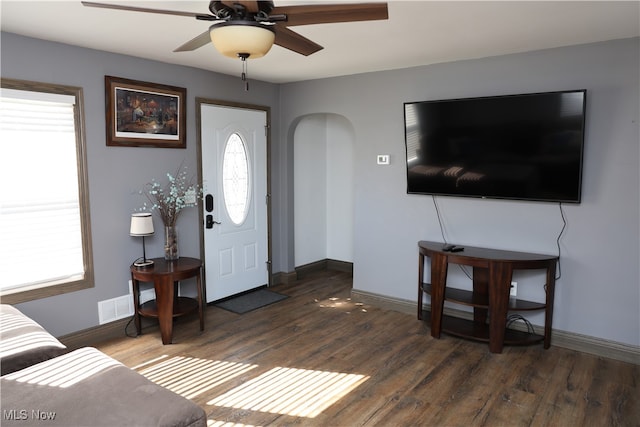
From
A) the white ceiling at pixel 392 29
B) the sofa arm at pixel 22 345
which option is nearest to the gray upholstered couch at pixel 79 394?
the sofa arm at pixel 22 345

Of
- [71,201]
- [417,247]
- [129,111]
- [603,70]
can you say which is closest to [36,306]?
[71,201]

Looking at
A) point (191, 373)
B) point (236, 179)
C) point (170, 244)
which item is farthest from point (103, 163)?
point (191, 373)

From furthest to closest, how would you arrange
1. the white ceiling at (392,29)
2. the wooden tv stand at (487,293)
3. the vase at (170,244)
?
1. the vase at (170,244)
2. the wooden tv stand at (487,293)
3. the white ceiling at (392,29)

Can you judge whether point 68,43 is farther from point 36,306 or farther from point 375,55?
point 375,55

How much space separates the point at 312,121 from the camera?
5.77 meters

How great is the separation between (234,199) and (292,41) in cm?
277

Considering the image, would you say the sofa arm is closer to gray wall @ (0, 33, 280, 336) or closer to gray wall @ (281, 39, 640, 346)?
gray wall @ (0, 33, 280, 336)

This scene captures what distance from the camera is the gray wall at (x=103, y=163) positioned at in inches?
129

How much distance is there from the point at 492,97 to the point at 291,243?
2.92 metres

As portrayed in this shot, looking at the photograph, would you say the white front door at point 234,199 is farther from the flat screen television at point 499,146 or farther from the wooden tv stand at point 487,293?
the wooden tv stand at point 487,293

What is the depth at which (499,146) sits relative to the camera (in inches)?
144

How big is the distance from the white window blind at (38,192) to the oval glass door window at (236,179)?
1532mm

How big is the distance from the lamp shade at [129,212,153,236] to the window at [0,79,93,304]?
35 cm

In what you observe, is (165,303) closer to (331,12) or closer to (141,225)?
(141,225)
